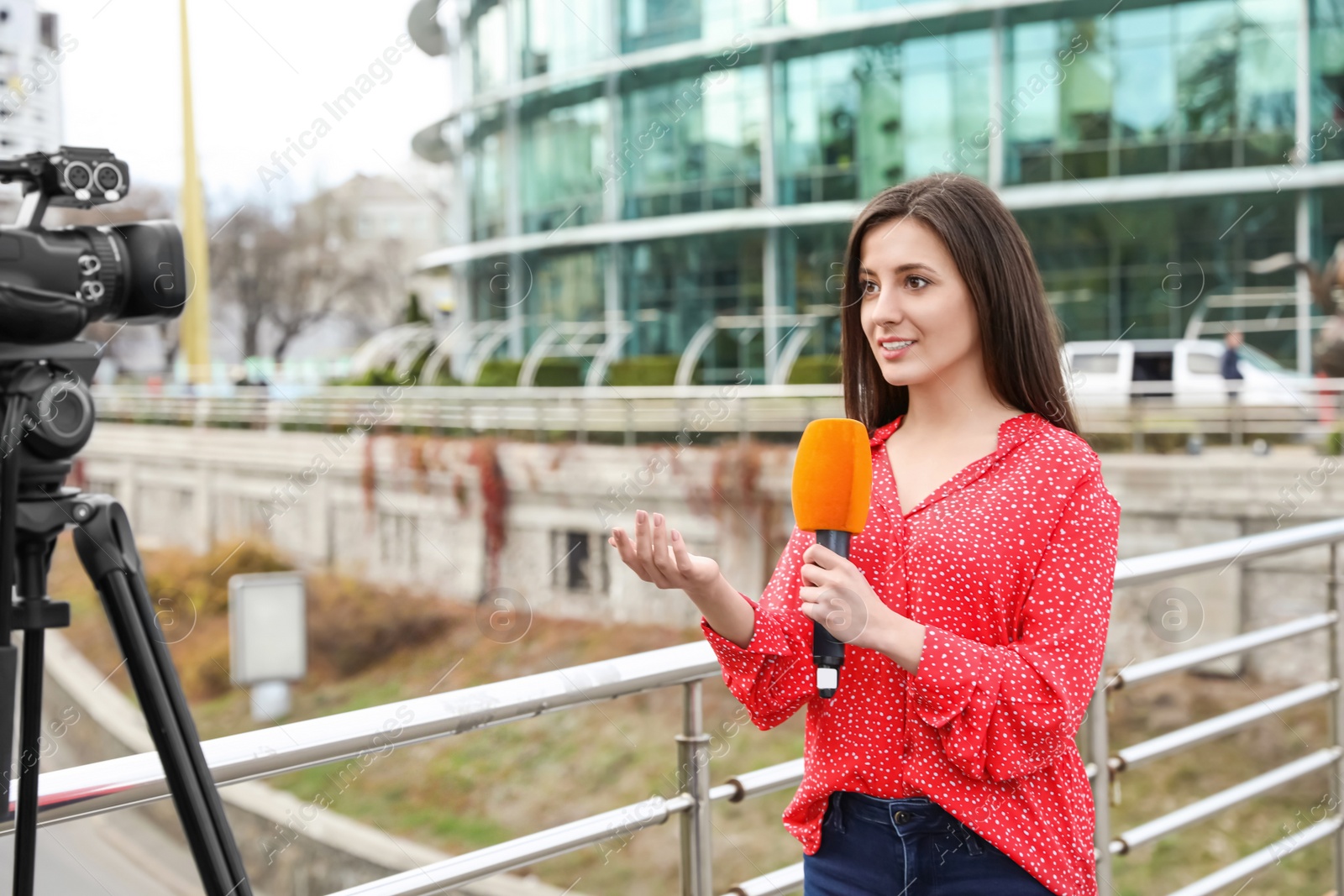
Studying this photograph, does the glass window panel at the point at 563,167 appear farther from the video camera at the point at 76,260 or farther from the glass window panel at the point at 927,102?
the video camera at the point at 76,260

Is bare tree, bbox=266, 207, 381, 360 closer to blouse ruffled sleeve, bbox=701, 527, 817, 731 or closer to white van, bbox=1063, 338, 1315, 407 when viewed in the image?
white van, bbox=1063, 338, 1315, 407

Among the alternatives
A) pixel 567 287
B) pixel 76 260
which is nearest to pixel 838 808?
pixel 76 260

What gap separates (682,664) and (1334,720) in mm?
2565

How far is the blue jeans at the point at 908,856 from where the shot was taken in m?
1.49

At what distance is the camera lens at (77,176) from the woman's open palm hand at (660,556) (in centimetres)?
66

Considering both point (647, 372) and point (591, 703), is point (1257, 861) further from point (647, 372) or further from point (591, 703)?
point (647, 372)

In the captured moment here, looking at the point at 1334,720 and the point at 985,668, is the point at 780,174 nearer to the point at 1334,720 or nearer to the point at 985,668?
the point at 1334,720

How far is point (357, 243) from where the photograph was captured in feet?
145

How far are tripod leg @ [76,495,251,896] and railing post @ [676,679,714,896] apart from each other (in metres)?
0.93

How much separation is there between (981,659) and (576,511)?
44.4 feet

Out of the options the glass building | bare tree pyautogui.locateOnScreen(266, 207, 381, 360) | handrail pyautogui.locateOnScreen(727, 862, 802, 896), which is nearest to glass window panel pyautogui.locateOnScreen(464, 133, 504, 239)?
the glass building

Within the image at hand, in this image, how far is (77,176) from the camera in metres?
1.21

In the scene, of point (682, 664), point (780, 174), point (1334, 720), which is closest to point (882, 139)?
point (780, 174)

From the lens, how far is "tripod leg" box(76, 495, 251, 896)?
1183mm
